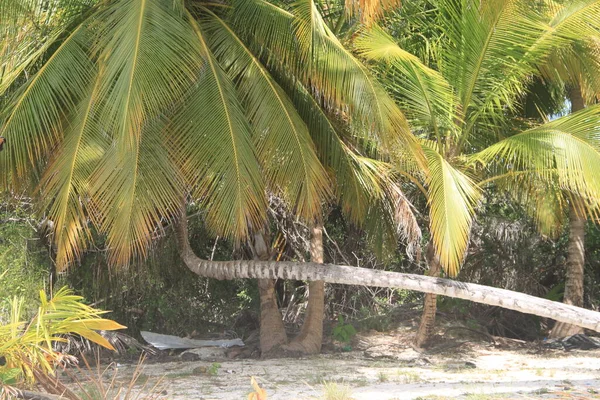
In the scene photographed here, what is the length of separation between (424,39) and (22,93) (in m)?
5.28

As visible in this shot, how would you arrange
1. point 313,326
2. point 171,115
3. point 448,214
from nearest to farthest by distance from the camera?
point 448,214 → point 171,115 → point 313,326

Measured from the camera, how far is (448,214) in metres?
7.74

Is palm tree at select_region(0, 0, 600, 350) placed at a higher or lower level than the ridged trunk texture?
higher

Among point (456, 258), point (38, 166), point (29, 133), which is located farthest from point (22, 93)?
point (456, 258)

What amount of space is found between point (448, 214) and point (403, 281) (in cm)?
92

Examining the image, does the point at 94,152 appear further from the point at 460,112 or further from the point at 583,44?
the point at 583,44

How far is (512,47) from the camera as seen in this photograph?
9016mm

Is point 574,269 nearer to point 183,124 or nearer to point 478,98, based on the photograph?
point 478,98

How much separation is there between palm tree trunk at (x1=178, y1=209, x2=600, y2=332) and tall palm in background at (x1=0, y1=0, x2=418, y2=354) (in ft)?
2.68

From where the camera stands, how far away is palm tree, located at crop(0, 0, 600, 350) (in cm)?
727

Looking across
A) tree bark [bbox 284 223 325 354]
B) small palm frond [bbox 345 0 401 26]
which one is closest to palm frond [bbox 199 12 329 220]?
small palm frond [bbox 345 0 401 26]

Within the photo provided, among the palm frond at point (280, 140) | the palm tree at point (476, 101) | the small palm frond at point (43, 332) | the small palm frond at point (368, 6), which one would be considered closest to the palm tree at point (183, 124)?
the palm frond at point (280, 140)

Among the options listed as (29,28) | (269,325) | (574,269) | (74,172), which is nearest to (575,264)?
(574,269)

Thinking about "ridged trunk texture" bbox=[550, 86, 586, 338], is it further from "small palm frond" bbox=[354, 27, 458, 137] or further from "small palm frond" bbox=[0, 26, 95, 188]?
"small palm frond" bbox=[0, 26, 95, 188]
